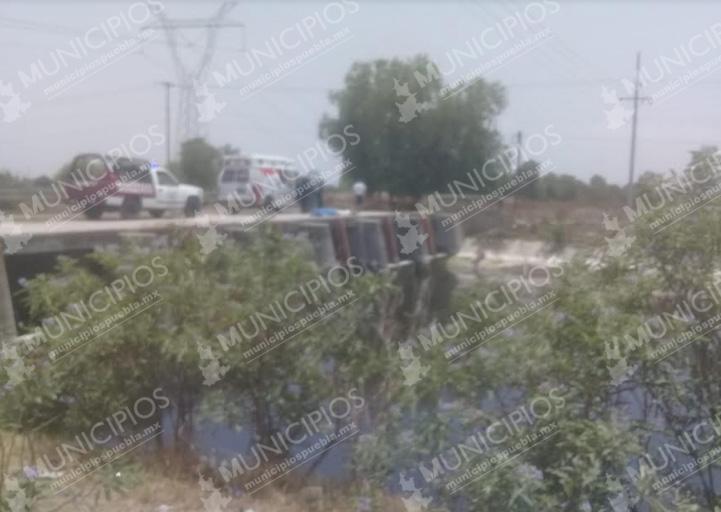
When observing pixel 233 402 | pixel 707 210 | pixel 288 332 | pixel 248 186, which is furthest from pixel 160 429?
pixel 248 186

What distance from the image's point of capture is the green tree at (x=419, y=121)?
511 cm

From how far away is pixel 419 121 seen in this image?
17.1 ft

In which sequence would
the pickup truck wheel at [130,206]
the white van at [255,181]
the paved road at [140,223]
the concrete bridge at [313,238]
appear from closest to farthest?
the concrete bridge at [313,238]
the paved road at [140,223]
the white van at [255,181]
the pickup truck wheel at [130,206]

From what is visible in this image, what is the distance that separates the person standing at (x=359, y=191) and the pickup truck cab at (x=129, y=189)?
275 centimetres

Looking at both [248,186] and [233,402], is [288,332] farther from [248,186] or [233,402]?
[248,186]

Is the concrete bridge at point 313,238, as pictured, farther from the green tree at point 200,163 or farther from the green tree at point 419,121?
the green tree at point 200,163

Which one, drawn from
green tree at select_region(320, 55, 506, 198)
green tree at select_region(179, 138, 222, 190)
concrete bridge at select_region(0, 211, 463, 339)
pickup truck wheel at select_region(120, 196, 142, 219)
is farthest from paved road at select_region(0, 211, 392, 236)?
green tree at select_region(179, 138, 222, 190)

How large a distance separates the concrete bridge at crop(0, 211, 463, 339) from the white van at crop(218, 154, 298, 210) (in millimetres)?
624

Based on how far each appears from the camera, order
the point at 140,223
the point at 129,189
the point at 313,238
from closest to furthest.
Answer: the point at 313,238 → the point at 140,223 → the point at 129,189

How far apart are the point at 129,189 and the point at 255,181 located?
4.34 m

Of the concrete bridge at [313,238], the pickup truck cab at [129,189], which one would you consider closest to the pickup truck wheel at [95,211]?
the pickup truck cab at [129,189]

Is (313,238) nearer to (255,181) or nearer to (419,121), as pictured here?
(419,121)

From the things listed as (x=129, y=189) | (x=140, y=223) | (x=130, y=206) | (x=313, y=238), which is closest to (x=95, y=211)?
(x=130, y=206)

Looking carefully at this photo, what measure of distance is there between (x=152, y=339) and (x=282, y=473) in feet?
3.20
